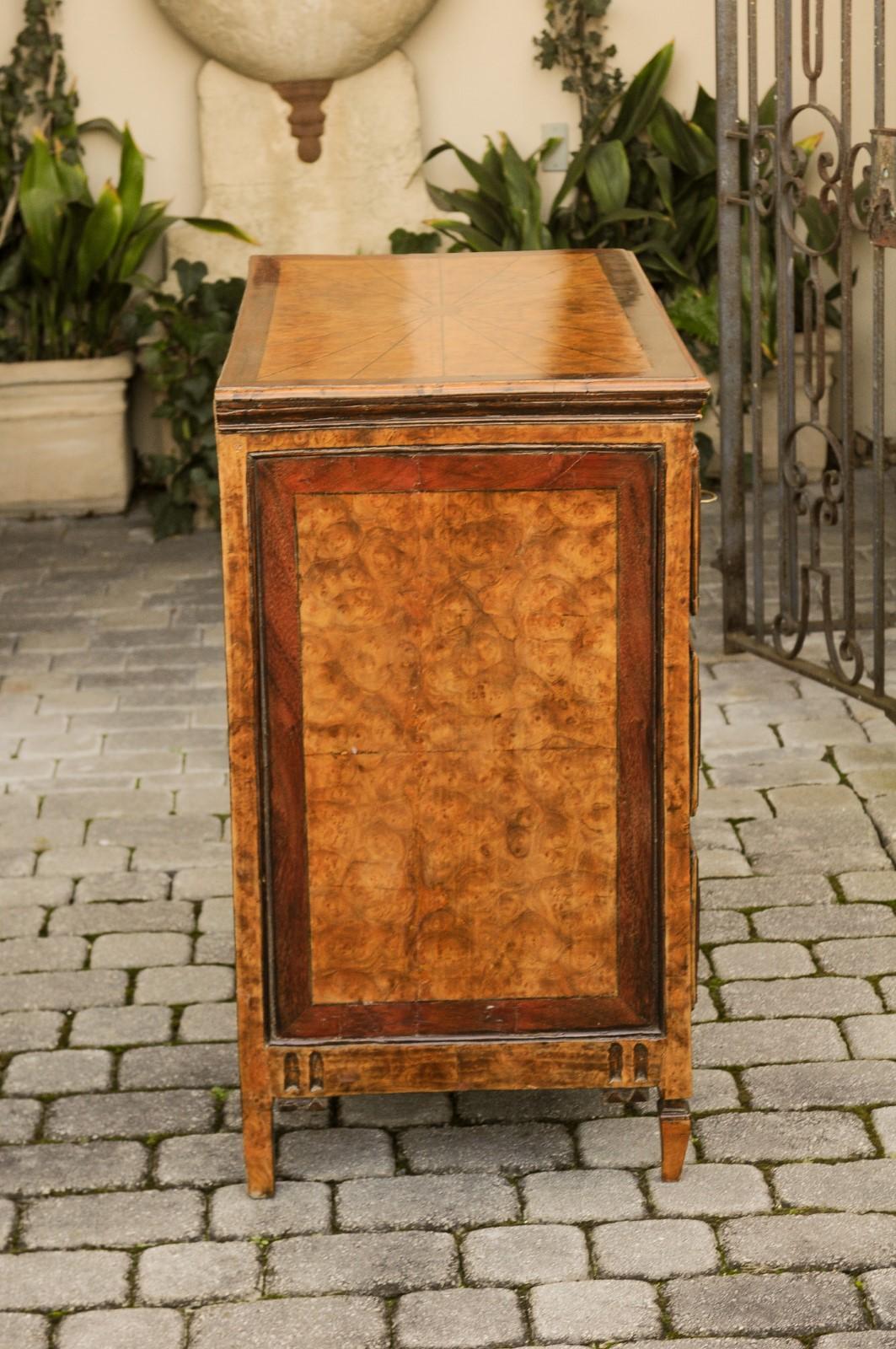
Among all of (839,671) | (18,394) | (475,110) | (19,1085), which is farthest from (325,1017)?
(475,110)

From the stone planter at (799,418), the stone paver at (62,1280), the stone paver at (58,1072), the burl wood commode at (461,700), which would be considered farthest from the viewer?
the stone planter at (799,418)

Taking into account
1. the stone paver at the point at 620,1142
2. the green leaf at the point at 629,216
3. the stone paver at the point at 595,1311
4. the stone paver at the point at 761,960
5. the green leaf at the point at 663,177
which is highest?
the green leaf at the point at 663,177

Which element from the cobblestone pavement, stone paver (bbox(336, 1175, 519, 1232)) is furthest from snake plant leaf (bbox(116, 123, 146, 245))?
stone paver (bbox(336, 1175, 519, 1232))

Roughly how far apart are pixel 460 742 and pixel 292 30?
442 cm

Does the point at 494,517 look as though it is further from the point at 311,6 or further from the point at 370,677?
the point at 311,6

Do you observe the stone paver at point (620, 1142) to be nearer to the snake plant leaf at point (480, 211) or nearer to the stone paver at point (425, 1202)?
the stone paver at point (425, 1202)

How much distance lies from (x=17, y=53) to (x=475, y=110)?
5.40ft

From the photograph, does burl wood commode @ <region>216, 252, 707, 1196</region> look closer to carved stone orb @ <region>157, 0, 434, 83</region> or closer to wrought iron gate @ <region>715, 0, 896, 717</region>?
wrought iron gate @ <region>715, 0, 896, 717</region>

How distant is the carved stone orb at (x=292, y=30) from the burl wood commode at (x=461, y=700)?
3.82 meters

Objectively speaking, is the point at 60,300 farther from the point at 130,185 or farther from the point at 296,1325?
the point at 296,1325

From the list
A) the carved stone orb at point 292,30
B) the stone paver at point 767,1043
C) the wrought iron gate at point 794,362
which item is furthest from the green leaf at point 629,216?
the stone paver at point 767,1043

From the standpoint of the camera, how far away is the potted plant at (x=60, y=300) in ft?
21.2

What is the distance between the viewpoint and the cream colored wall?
6742mm

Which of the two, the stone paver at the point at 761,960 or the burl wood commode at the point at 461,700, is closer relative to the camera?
the burl wood commode at the point at 461,700
